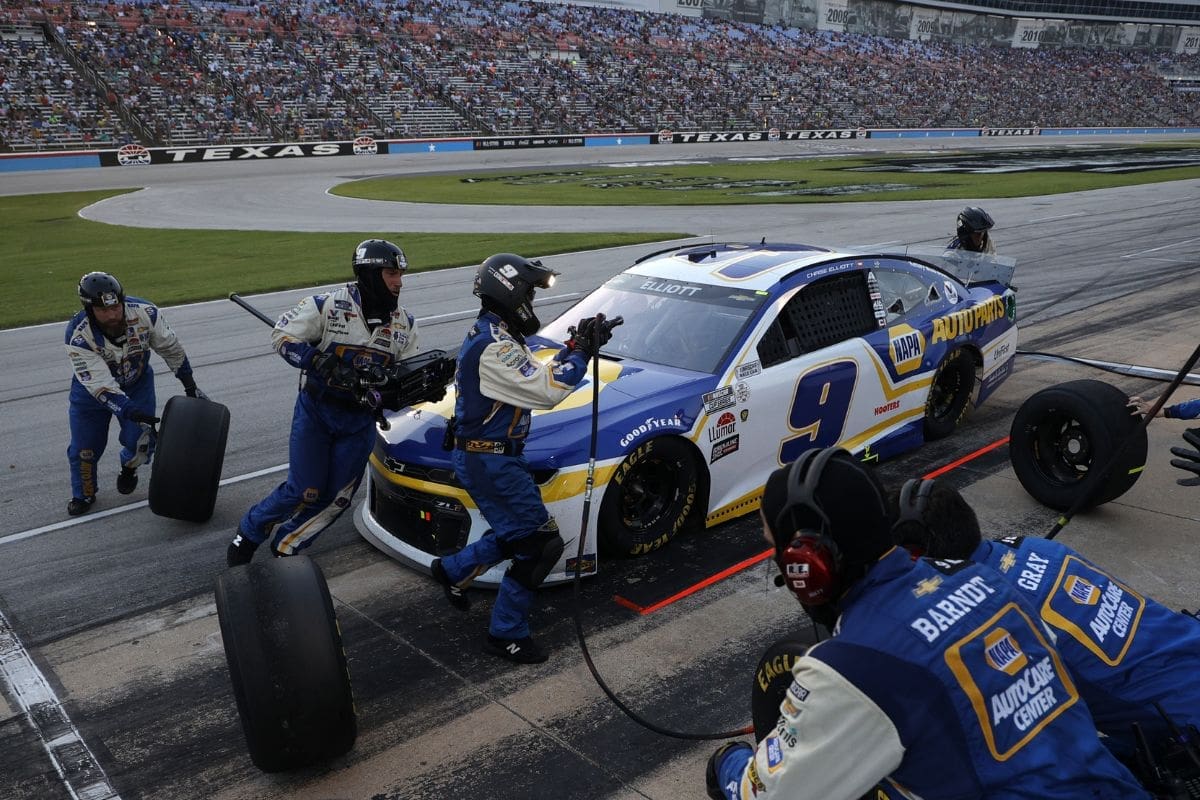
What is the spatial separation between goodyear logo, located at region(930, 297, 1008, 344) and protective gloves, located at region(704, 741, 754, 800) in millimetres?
5067

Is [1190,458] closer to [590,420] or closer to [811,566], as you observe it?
[590,420]

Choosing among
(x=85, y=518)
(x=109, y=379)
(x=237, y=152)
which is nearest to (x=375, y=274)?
(x=109, y=379)

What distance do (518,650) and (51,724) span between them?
1992 millimetres

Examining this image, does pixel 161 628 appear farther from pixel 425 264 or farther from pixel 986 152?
pixel 986 152

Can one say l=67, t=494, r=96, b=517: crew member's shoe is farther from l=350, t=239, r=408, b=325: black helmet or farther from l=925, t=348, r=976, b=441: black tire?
l=925, t=348, r=976, b=441: black tire

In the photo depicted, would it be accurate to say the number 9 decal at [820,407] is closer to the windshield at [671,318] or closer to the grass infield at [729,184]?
the windshield at [671,318]

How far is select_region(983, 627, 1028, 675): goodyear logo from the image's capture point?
2092 millimetres

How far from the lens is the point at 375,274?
5234 millimetres

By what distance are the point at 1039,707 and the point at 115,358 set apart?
237 inches

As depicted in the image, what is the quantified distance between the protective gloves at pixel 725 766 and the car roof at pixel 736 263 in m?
4.12

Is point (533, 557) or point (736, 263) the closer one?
point (533, 557)

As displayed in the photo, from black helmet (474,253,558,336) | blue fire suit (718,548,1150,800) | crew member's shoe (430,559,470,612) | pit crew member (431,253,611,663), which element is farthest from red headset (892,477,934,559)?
crew member's shoe (430,559,470,612)

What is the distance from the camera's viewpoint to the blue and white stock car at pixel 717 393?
508 cm

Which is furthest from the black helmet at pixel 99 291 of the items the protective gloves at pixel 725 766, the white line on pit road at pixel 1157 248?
the white line on pit road at pixel 1157 248
